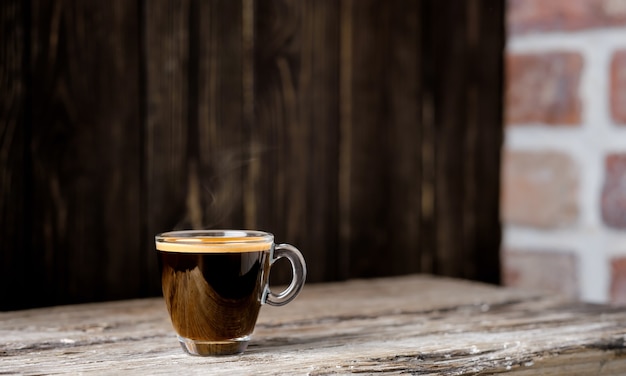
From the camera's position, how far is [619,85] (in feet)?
3.99

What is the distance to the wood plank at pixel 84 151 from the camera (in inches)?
42.4

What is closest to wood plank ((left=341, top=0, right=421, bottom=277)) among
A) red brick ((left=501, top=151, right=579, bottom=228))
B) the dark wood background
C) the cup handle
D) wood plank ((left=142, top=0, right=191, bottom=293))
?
the dark wood background

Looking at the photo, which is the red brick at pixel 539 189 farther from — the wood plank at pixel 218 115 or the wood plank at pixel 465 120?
the wood plank at pixel 218 115

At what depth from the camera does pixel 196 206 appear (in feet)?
3.94

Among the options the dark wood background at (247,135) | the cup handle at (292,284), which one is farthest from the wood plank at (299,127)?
the cup handle at (292,284)

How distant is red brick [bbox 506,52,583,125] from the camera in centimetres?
127

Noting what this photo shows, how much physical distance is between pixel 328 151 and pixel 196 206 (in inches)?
9.3

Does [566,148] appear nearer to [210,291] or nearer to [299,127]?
[299,127]

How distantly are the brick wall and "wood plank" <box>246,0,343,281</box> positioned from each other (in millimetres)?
301

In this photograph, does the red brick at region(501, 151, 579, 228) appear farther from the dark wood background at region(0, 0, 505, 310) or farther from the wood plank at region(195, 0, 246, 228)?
the wood plank at region(195, 0, 246, 228)

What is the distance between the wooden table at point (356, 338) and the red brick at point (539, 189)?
180mm

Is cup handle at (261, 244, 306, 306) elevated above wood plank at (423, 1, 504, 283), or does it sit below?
below

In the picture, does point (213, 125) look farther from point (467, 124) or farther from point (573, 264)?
point (573, 264)

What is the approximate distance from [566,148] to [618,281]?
8.4 inches
